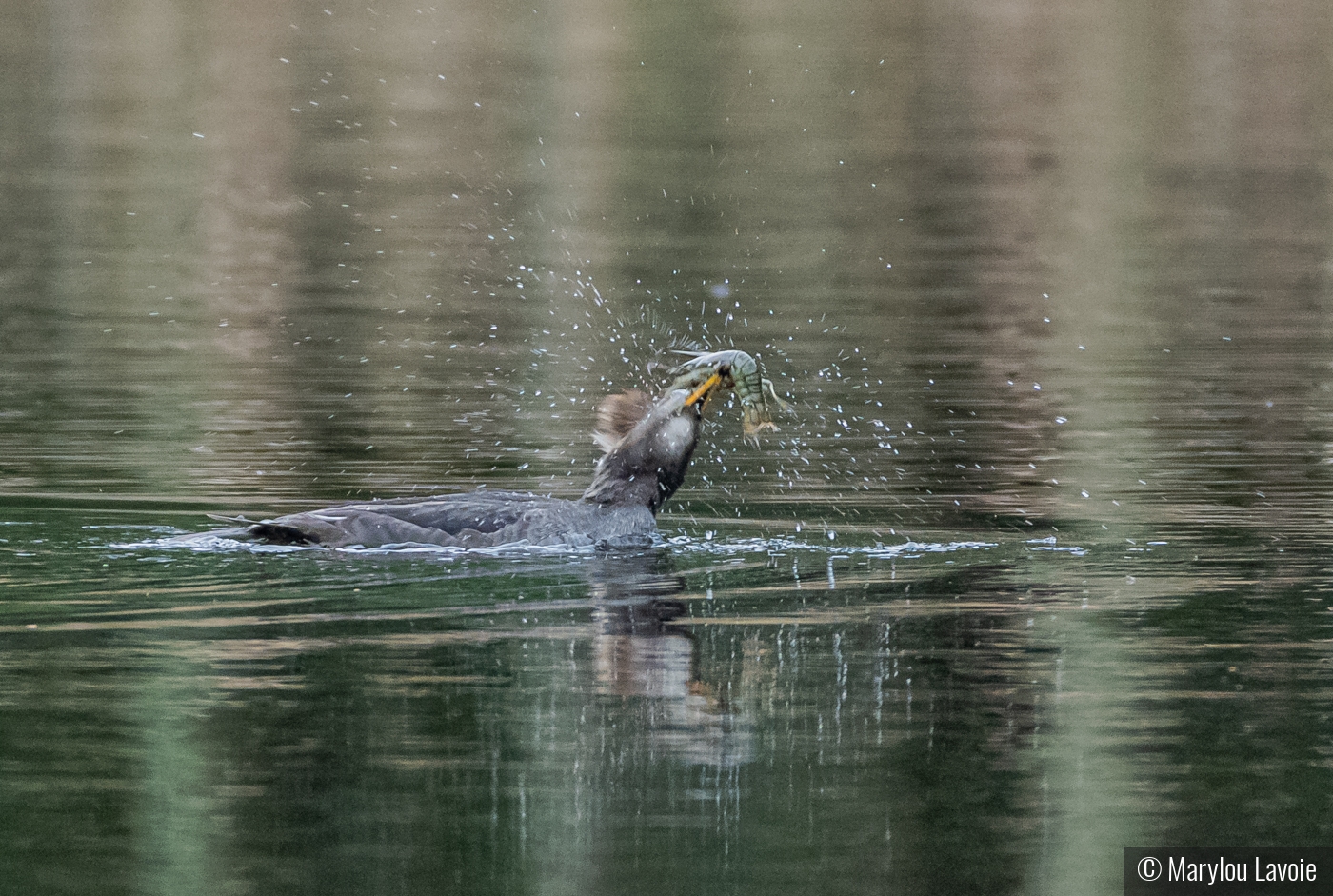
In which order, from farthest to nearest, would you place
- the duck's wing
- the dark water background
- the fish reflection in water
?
the duck's wing → the fish reflection in water → the dark water background

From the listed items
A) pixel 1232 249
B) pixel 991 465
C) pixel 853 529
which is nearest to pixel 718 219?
pixel 1232 249

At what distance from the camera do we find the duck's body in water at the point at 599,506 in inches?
426

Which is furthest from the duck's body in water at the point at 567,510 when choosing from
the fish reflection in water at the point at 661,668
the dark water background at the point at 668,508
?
the fish reflection in water at the point at 661,668

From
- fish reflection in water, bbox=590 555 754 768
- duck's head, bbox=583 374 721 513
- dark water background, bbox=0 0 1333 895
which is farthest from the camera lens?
duck's head, bbox=583 374 721 513

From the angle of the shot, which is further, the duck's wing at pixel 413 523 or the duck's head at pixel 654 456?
the duck's head at pixel 654 456

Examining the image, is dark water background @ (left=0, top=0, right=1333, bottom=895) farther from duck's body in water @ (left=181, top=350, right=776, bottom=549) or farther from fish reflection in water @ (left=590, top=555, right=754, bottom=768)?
duck's body in water @ (left=181, top=350, right=776, bottom=549)

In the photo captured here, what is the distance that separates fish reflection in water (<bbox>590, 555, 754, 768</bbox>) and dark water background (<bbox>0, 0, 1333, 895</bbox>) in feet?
0.10

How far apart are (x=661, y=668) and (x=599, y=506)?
3.31 m

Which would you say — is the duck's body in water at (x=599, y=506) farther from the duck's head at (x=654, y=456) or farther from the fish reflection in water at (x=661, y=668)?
the fish reflection in water at (x=661, y=668)

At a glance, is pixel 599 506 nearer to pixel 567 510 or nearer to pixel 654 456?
pixel 567 510

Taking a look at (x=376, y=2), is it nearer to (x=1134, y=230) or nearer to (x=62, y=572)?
(x=1134, y=230)

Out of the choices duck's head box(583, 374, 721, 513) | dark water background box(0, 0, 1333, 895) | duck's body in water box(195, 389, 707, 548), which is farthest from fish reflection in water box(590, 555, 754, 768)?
duck's head box(583, 374, 721, 513)

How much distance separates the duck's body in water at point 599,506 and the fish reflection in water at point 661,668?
68cm

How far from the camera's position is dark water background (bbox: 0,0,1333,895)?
652 centimetres
